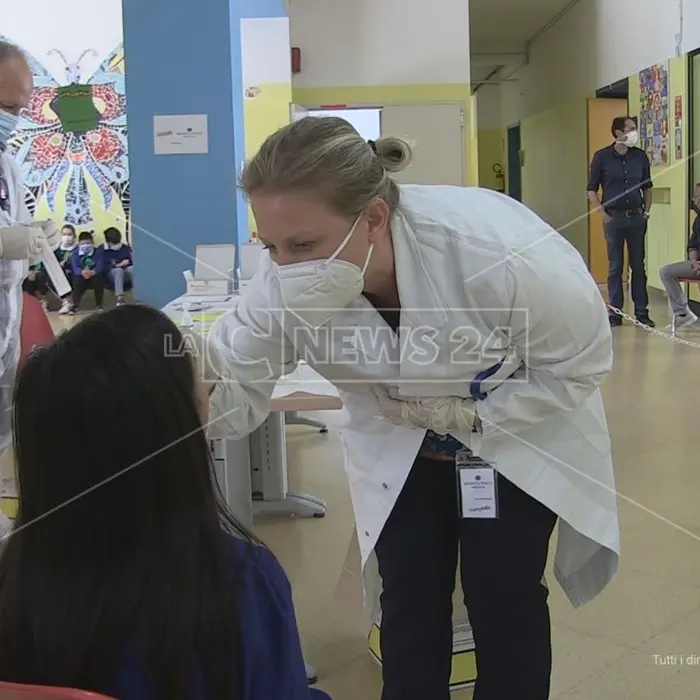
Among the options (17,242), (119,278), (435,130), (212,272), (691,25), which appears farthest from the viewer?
(119,278)

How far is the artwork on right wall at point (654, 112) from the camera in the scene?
24.1 ft

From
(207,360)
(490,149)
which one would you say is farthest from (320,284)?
(490,149)

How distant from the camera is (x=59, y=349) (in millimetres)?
861

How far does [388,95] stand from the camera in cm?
762

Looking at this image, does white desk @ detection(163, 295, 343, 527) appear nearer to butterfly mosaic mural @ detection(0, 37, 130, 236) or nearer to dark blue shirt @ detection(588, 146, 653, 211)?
dark blue shirt @ detection(588, 146, 653, 211)

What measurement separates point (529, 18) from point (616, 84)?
270 centimetres

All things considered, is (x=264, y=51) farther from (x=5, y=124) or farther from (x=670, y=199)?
(x=670, y=199)

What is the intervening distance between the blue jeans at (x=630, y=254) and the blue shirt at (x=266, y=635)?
586cm

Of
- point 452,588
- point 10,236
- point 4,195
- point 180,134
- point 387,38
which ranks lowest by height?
point 452,588

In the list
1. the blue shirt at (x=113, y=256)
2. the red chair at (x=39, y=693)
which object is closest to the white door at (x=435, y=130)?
the blue shirt at (x=113, y=256)

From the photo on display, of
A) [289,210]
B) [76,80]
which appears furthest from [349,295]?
[76,80]

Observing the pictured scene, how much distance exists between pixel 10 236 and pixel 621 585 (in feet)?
6.47

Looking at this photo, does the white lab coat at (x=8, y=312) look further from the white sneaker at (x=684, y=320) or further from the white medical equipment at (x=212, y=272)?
the white sneaker at (x=684, y=320)

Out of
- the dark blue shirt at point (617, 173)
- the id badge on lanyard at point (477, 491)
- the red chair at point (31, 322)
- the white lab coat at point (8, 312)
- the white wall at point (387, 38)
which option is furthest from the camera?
the white wall at point (387, 38)
